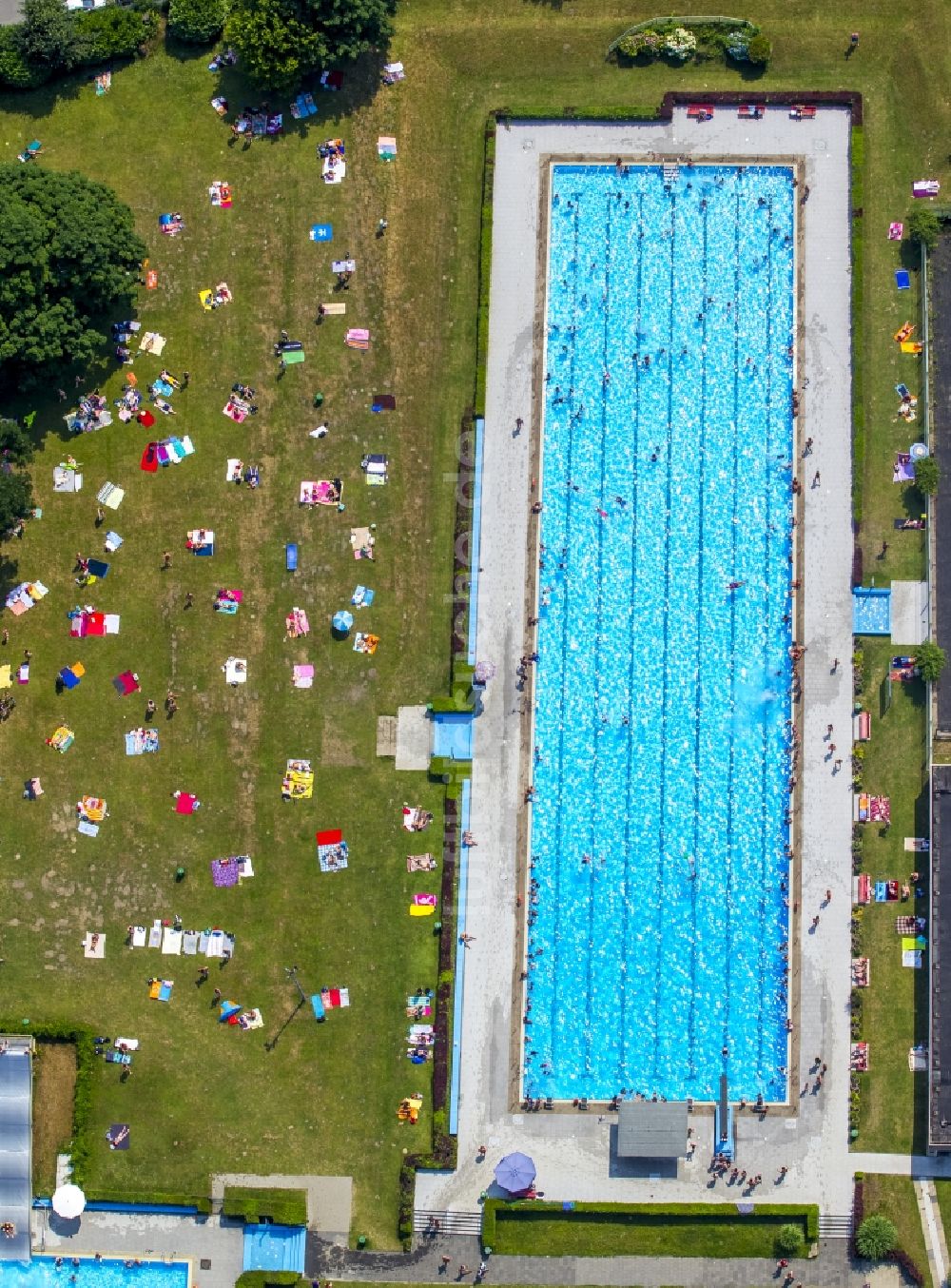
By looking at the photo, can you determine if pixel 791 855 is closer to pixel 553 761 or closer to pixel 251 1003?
pixel 553 761

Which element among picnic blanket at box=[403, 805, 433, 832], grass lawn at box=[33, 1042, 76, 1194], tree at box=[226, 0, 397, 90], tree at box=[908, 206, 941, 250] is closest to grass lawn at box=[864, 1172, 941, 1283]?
picnic blanket at box=[403, 805, 433, 832]

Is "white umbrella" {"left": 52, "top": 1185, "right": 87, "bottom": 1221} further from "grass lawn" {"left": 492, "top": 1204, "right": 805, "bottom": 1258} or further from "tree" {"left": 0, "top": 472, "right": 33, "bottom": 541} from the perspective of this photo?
"tree" {"left": 0, "top": 472, "right": 33, "bottom": 541}

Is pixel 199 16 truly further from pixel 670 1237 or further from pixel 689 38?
pixel 670 1237

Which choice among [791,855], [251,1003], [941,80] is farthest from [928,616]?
[251,1003]

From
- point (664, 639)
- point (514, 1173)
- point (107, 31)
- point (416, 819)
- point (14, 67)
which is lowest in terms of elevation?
point (514, 1173)

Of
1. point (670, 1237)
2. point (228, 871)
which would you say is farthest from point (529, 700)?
point (670, 1237)

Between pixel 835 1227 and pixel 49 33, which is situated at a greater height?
pixel 49 33

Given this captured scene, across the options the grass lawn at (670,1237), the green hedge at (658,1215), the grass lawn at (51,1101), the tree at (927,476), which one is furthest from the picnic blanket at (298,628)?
the tree at (927,476)

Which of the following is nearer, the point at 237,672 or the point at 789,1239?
the point at 789,1239
